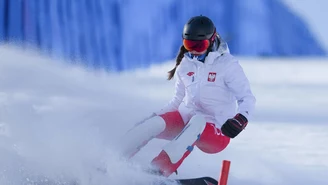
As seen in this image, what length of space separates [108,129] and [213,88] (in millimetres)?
684

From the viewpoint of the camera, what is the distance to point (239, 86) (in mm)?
3877

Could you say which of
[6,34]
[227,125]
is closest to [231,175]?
[227,125]

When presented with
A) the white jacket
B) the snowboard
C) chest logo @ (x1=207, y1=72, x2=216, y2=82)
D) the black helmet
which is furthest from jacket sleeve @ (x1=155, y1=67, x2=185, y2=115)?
the snowboard

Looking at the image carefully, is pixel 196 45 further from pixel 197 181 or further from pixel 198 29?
pixel 197 181

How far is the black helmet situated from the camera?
382 cm

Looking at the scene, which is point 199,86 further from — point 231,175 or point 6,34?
point 6,34

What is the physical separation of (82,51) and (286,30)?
2436 mm

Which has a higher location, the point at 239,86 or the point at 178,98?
the point at 239,86

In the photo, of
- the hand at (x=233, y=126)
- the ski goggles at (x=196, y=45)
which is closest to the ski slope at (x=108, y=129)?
the hand at (x=233, y=126)

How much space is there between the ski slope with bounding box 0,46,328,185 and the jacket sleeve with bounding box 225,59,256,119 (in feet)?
1.80

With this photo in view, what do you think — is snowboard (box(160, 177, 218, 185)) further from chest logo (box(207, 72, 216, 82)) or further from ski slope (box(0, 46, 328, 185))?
chest logo (box(207, 72, 216, 82))

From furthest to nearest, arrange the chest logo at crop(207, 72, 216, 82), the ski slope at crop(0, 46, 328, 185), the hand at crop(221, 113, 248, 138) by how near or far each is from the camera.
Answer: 1. the chest logo at crop(207, 72, 216, 82)
2. the hand at crop(221, 113, 248, 138)
3. the ski slope at crop(0, 46, 328, 185)

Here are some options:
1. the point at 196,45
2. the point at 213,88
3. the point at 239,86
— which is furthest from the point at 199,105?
the point at 196,45

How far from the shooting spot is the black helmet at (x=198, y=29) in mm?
3818
